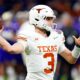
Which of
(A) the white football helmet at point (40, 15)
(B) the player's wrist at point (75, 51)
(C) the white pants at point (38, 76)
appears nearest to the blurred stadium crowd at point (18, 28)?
(B) the player's wrist at point (75, 51)

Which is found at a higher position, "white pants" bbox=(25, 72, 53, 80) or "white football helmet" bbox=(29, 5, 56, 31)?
"white football helmet" bbox=(29, 5, 56, 31)

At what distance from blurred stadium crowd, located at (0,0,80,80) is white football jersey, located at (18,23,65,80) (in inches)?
148

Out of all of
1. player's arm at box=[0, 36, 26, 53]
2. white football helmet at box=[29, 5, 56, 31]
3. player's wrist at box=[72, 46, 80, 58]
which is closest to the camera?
player's arm at box=[0, 36, 26, 53]

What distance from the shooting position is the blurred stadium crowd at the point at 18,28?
11.6 m

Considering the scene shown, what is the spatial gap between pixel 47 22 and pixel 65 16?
580 cm

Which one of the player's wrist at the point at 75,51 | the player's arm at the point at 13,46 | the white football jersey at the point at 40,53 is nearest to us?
the player's arm at the point at 13,46

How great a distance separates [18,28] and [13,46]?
528 cm

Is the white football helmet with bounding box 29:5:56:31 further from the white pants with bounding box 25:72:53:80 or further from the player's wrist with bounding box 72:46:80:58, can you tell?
the white pants with bounding box 25:72:53:80

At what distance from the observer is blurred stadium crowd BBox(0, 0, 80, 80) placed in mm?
11625

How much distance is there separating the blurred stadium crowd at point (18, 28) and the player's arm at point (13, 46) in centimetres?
405

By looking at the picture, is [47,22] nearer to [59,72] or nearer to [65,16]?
[59,72]

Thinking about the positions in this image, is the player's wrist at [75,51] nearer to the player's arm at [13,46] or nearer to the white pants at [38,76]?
the white pants at [38,76]

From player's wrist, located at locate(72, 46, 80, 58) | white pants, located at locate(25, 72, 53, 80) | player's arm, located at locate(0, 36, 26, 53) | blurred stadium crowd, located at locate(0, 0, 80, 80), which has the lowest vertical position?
blurred stadium crowd, located at locate(0, 0, 80, 80)

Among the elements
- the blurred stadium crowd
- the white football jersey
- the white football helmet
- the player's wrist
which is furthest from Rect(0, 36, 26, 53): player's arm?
the blurred stadium crowd
